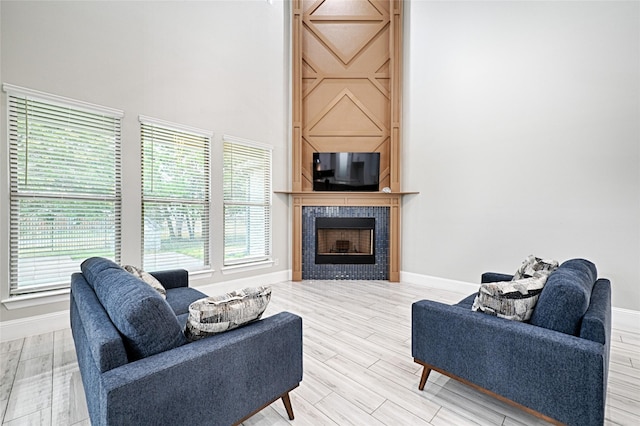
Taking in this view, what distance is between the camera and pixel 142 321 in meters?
1.23

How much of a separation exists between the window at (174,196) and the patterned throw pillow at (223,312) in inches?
106

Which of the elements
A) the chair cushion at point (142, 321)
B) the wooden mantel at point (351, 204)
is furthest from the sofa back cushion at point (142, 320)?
the wooden mantel at point (351, 204)

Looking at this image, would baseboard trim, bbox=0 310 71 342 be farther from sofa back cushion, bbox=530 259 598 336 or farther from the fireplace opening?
sofa back cushion, bbox=530 259 598 336

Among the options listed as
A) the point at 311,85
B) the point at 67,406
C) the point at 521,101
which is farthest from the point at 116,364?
the point at 311,85

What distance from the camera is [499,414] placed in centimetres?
183

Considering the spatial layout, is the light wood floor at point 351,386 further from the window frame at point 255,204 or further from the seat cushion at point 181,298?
the window frame at point 255,204

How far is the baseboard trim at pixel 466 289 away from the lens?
318 cm

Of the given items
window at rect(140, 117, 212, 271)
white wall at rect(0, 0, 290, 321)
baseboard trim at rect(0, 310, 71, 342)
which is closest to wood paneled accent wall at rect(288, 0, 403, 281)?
white wall at rect(0, 0, 290, 321)

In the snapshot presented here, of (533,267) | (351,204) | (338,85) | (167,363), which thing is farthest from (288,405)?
(338,85)

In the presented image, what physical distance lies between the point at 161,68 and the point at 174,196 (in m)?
1.60

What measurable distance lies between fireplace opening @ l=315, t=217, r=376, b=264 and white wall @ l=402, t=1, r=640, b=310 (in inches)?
24.6

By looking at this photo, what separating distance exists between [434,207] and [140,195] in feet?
13.5

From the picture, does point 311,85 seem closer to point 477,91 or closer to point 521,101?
point 477,91

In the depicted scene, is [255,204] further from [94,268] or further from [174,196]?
[94,268]
